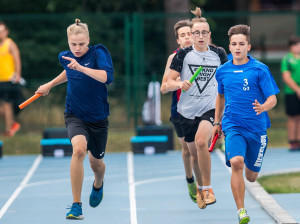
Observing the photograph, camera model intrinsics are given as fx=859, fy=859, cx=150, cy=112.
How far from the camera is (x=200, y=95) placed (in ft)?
32.0

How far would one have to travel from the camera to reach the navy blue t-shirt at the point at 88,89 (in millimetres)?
9039

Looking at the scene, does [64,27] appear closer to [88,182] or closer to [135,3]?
[135,3]

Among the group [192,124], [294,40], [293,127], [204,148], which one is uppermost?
[192,124]

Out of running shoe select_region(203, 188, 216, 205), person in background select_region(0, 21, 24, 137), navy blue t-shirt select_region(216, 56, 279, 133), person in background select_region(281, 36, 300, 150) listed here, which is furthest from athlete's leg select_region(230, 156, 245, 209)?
person in background select_region(0, 21, 24, 137)

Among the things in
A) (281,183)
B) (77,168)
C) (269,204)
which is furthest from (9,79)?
(77,168)

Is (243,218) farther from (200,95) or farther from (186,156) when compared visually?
(186,156)

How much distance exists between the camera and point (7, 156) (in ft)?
55.1

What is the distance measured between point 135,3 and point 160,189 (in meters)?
12.9

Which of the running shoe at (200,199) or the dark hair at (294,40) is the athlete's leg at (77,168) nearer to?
the running shoe at (200,199)

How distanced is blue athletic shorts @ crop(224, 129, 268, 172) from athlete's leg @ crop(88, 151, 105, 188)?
63.7 inches

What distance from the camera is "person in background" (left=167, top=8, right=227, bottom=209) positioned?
9.52 m

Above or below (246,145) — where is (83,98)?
above

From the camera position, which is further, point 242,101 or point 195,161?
point 195,161

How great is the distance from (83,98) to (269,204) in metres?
2.51
